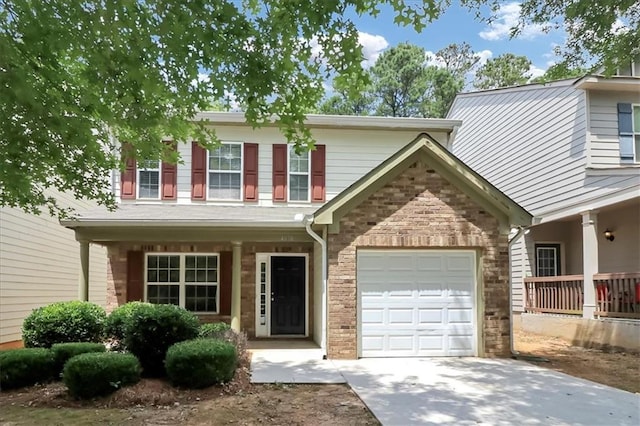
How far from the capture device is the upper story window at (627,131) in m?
13.3

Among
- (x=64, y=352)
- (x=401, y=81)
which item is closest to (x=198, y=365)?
(x=64, y=352)

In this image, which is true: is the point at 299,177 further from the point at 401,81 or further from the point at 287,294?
the point at 401,81

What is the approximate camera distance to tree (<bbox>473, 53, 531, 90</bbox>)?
1334 inches

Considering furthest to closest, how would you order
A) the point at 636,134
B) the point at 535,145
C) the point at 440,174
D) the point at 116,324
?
the point at 535,145
the point at 636,134
the point at 440,174
the point at 116,324

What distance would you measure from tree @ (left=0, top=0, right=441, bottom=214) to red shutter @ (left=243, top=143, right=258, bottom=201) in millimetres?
7273

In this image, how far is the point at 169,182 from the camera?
13750 millimetres

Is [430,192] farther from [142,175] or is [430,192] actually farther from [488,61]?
[488,61]

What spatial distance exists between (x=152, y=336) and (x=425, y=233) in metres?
5.39

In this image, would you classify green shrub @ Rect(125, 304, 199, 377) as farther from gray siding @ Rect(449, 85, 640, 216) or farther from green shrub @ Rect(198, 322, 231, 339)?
gray siding @ Rect(449, 85, 640, 216)

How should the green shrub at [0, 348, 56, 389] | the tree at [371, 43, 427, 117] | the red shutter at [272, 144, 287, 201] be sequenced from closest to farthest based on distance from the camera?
1. the green shrub at [0, 348, 56, 389]
2. the red shutter at [272, 144, 287, 201]
3. the tree at [371, 43, 427, 117]

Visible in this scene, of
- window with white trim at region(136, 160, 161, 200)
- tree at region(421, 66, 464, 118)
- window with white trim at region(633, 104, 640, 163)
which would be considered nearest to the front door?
window with white trim at region(136, 160, 161, 200)

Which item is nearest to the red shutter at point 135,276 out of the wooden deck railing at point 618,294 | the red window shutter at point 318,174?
the red window shutter at point 318,174

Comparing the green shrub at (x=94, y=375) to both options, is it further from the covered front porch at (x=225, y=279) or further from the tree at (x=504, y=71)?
the tree at (x=504, y=71)

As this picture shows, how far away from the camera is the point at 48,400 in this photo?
7273mm
